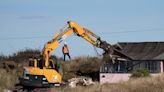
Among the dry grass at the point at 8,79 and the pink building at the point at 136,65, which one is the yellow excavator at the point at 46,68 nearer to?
the dry grass at the point at 8,79

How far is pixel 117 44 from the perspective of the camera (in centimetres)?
5928

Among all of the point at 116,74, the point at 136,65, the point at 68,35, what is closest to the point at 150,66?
the point at 136,65

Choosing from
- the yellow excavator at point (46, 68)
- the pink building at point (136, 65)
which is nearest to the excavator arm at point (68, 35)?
the yellow excavator at point (46, 68)

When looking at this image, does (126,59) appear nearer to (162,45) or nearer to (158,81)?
(162,45)

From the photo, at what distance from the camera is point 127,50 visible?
60219 millimetres

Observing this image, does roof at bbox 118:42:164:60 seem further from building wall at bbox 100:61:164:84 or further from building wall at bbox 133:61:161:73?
building wall at bbox 100:61:164:84

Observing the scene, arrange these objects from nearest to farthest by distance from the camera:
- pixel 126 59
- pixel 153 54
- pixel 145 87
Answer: pixel 145 87, pixel 126 59, pixel 153 54

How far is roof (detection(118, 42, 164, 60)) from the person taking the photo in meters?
56.9

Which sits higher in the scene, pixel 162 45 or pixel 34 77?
pixel 162 45

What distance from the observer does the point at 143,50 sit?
2350 inches

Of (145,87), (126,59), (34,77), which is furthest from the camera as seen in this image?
(126,59)

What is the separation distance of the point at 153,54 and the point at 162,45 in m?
2.36

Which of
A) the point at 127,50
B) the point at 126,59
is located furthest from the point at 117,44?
the point at 126,59

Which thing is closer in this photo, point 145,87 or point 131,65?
point 145,87
